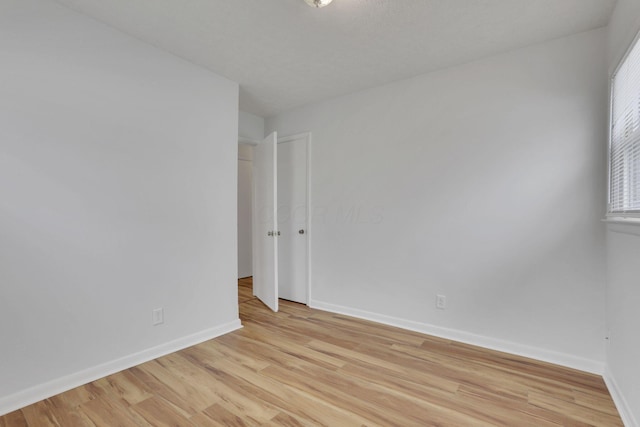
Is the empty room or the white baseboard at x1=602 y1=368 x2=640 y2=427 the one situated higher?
the empty room

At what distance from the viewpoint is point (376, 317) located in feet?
10.3

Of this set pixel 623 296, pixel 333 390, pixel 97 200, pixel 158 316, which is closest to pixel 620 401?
pixel 623 296

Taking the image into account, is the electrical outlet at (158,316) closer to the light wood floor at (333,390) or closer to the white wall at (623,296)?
the light wood floor at (333,390)

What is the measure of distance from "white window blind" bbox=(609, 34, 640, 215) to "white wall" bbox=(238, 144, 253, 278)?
4593 mm

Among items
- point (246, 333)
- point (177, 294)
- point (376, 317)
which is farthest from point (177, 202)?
point (376, 317)

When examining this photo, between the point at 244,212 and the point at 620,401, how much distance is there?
194 inches

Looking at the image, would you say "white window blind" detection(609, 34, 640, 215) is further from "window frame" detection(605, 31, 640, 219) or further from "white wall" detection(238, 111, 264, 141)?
"white wall" detection(238, 111, 264, 141)

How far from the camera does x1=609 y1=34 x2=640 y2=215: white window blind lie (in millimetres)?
1570

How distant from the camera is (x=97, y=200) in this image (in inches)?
81.0

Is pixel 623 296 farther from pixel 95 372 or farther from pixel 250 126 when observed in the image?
pixel 250 126

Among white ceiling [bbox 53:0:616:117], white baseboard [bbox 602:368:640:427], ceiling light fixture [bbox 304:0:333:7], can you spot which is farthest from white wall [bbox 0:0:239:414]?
white baseboard [bbox 602:368:640:427]

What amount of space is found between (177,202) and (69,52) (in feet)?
3.87

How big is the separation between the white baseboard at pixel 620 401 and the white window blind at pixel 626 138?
104 centimetres

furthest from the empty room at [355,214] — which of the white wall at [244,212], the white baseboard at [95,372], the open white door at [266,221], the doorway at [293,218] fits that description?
the white wall at [244,212]
